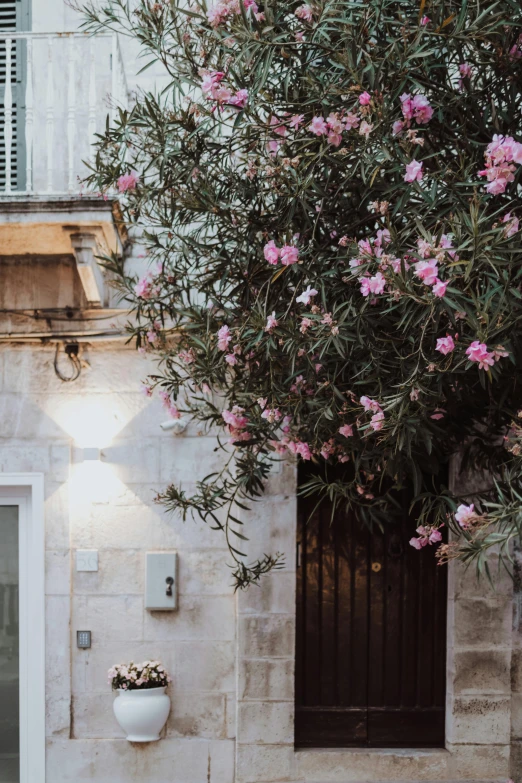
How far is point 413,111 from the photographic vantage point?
11.5ft

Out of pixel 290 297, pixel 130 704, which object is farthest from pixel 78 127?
pixel 130 704

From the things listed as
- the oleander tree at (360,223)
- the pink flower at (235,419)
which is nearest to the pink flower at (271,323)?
the oleander tree at (360,223)

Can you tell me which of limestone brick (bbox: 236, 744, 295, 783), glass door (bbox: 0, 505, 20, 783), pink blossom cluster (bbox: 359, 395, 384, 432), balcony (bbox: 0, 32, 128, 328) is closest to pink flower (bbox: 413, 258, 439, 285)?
A: pink blossom cluster (bbox: 359, 395, 384, 432)

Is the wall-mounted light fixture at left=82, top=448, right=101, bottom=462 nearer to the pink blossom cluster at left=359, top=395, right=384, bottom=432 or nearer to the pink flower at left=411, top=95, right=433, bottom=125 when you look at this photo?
the pink blossom cluster at left=359, top=395, right=384, bottom=432

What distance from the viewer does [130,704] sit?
17.2 feet

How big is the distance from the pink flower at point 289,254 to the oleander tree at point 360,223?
11 mm

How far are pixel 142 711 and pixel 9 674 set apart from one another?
112 centimetres

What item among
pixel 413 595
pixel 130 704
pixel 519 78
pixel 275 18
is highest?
pixel 275 18

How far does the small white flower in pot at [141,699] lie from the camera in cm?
525

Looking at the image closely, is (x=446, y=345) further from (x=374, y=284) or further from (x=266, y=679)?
(x=266, y=679)

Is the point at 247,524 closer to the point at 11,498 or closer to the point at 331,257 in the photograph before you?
the point at 11,498

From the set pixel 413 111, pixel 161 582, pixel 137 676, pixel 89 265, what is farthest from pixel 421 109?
pixel 137 676

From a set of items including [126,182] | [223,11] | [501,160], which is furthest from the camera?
[126,182]

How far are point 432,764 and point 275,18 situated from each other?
16.0 ft
